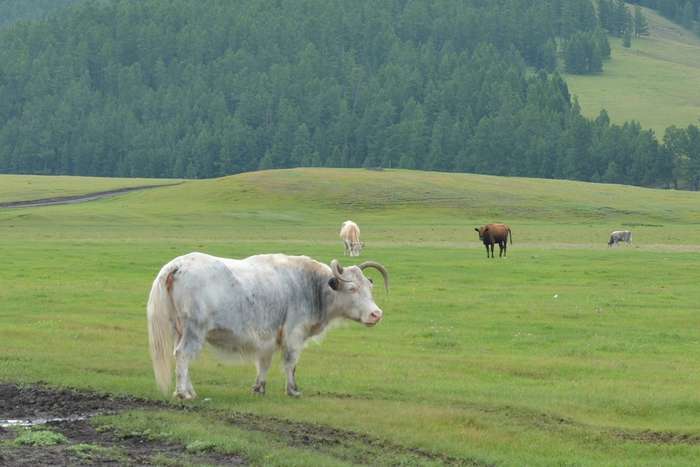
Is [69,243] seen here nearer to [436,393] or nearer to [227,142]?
[436,393]

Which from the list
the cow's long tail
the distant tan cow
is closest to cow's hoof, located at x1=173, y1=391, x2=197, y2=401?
the cow's long tail

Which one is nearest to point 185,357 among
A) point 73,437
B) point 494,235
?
point 73,437

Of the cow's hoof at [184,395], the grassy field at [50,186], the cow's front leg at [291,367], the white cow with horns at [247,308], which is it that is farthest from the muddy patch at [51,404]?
the grassy field at [50,186]

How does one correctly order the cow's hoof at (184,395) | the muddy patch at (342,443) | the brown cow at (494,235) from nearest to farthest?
1. the muddy patch at (342,443)
2. the cow's hoof at (184,395)
3. the brown cow at (494,235)

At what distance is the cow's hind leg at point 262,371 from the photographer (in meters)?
16.6

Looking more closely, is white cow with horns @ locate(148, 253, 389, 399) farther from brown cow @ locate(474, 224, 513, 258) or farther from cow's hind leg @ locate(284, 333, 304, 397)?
brown cow @ locate(474, 224, 513, 258)

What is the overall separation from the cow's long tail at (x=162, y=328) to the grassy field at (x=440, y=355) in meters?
0.55

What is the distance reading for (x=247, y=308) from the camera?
16.4 metres

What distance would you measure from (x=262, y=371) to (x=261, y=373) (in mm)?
42

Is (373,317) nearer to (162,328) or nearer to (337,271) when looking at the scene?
(337,271)

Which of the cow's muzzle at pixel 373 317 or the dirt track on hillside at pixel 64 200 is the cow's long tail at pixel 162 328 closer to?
the cow's muzzle at pixel 373 317

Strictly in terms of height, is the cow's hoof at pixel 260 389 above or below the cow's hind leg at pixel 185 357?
below

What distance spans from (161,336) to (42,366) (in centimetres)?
331

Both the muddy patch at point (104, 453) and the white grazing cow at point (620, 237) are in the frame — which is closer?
the muddy patch at point (104, 453)
